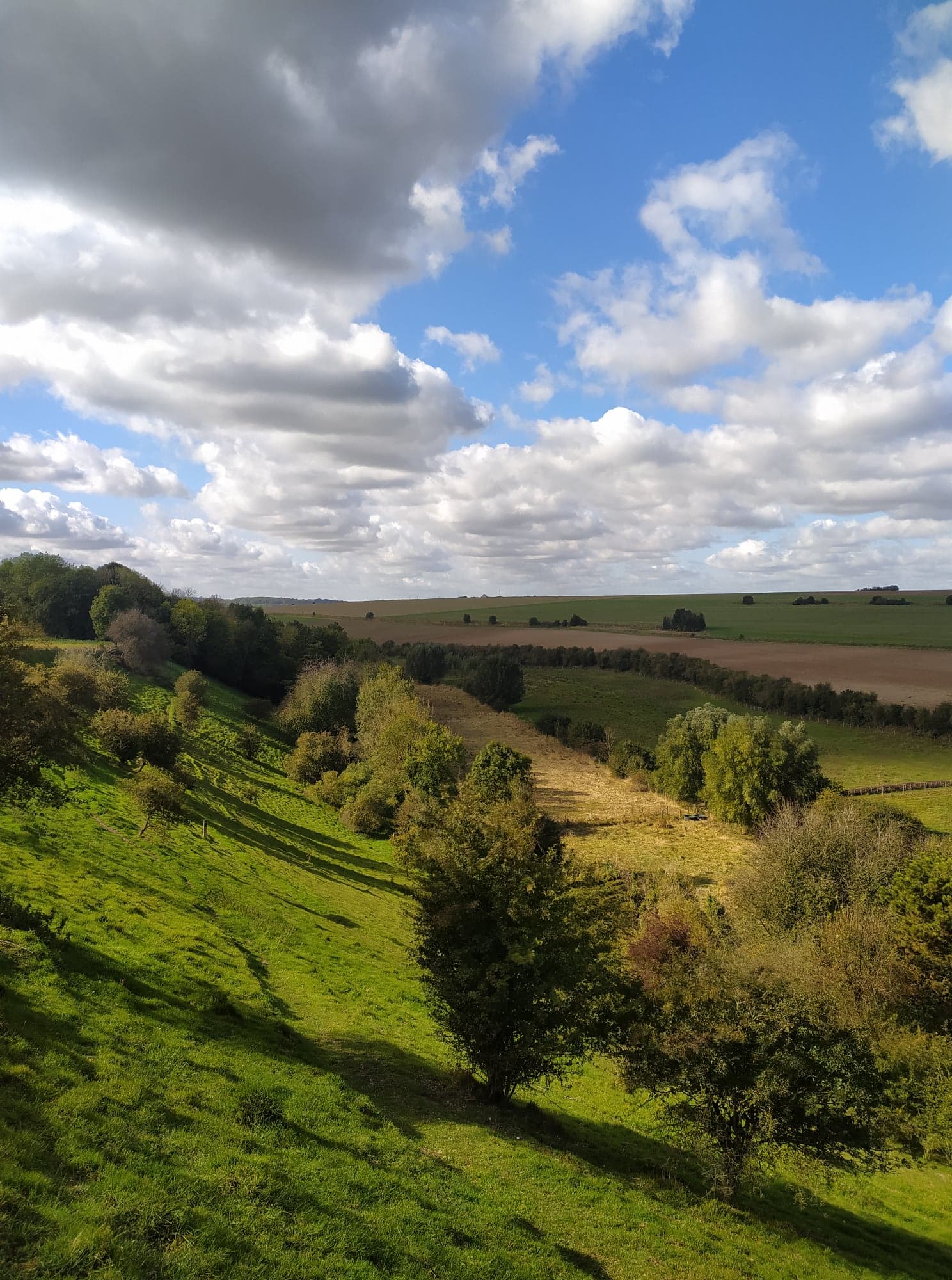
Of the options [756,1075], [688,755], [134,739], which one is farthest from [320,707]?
[756,1075]

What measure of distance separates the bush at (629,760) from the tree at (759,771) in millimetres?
14155

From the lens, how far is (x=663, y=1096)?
1731 cm

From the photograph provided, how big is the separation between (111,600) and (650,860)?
80052 mm

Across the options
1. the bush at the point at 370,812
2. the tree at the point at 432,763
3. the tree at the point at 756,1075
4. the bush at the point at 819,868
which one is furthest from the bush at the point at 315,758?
the tree at the point at 756,1075

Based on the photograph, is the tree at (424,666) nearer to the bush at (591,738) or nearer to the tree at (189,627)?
the tree at (189,627)

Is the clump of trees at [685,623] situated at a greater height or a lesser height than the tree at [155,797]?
greater

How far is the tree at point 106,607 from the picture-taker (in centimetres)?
8600

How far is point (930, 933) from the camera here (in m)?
28.2

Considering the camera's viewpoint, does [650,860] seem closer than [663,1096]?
No

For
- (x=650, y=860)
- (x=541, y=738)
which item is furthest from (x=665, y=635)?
(x=650, y=860)

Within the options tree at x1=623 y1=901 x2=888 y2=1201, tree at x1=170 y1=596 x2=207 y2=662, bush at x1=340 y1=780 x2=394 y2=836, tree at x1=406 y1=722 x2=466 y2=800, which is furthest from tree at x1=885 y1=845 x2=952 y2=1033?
tree at x1=170 y1=596 x2=207 y2=662

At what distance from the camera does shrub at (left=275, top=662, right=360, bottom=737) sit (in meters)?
78.9

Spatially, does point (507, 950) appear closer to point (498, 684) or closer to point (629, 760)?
point (629, 760)

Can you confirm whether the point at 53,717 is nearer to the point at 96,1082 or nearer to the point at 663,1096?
the point at 96,1082
